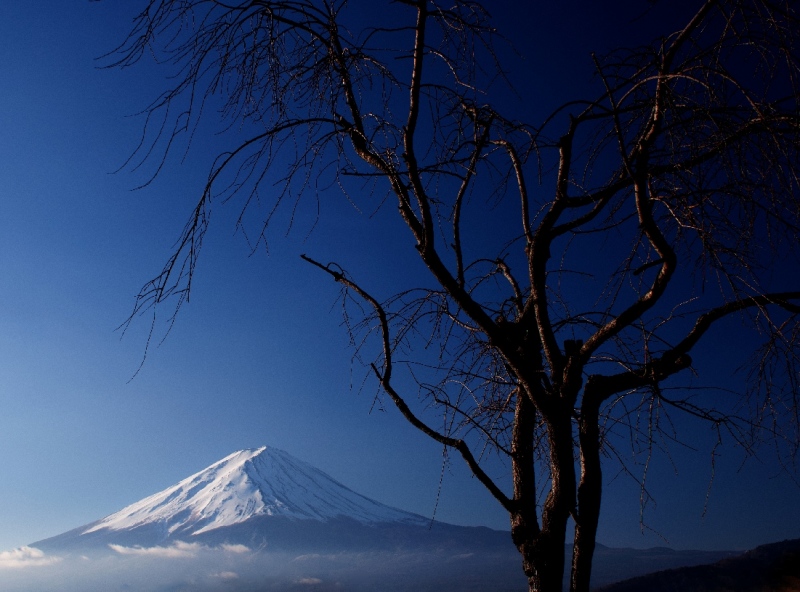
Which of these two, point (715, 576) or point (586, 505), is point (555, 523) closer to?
point (586, 505)

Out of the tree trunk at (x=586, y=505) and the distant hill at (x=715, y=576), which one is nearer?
the tree trunk at (x=586, y=505)

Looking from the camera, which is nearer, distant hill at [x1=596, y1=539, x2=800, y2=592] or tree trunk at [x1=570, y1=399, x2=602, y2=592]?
tree trunk at [x1=570, y1=399, x2=602, y2=592]

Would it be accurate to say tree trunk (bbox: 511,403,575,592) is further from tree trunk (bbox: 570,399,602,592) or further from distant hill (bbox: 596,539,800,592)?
distant hill (bbox: 596,539,800,592)

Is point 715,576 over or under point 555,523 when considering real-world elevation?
under

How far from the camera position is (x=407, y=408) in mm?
2086

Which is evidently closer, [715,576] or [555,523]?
[555,523]

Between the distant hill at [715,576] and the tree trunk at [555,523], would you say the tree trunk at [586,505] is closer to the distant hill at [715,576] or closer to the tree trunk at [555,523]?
the tree trunk at [555,523]

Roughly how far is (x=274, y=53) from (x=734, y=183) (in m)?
1.51

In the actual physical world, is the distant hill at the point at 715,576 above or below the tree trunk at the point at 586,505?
below

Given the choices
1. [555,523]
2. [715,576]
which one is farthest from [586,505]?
[715,576]

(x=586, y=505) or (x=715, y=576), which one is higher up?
(x=586, y=505)

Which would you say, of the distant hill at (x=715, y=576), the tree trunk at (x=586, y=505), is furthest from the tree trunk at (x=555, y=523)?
the distant hill at (x=715, y=576)

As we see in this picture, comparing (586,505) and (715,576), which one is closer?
(586,505)

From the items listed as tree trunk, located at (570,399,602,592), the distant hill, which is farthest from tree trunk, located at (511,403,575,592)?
the distant hill
